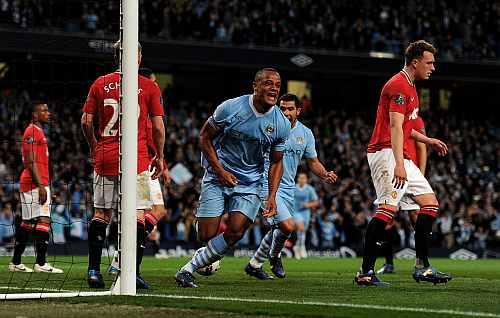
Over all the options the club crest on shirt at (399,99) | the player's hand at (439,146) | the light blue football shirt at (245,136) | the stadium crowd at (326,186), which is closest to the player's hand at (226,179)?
the light blue football shirt at (245,136)

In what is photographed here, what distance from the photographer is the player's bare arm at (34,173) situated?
1316 cm

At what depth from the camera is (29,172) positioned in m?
13.6

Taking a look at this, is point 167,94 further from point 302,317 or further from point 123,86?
point 302,317

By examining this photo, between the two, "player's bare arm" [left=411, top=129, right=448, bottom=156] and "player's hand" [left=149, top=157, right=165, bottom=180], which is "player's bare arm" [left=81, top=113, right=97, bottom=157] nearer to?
"player's hand" [left=149, top=157, right=165, bottom=180]

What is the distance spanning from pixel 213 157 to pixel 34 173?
444cm

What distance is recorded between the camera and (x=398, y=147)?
33.2ft

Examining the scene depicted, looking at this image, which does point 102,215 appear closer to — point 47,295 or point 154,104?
point 154,104

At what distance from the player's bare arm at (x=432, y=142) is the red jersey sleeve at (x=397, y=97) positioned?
0.44 metres

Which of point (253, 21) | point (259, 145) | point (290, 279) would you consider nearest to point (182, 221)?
point (253, 21)

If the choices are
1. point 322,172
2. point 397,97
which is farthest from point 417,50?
point 322,172

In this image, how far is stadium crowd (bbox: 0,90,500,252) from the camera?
25609 millimetres

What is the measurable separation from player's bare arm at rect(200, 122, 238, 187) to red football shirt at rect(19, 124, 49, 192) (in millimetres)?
4272

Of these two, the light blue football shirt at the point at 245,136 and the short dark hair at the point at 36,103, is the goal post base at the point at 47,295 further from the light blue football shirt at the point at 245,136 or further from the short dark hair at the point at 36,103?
the short dark hair at the point at 36,103

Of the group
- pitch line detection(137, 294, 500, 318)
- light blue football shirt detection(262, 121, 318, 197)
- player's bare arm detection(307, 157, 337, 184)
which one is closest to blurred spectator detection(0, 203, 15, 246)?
light blue football shirt detection(262, 121, 318, 197)
